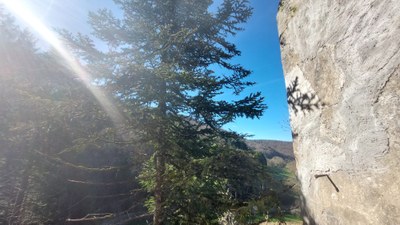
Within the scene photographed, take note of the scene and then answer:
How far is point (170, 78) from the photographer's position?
5926mm

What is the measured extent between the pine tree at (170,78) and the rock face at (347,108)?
10.2ft

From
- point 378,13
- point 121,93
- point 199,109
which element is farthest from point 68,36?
point 378,13

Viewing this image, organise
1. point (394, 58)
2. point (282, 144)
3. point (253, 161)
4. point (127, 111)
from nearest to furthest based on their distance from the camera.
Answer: point (394, 58)
point (253, 161)
point (127, 111)
point (282, 144)

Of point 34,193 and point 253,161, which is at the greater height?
point 253,161

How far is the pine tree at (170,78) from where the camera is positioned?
576 cm

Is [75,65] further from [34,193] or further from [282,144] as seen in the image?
[282,144]

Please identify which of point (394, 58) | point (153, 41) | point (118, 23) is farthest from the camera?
point (118, 23)

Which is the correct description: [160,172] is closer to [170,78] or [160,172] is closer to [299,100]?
[170,78]

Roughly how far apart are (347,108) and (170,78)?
15.7 ft

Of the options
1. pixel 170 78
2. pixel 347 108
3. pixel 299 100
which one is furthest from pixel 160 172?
pixel 347 108

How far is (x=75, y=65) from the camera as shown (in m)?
6.66

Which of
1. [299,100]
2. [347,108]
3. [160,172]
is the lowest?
[160,172]

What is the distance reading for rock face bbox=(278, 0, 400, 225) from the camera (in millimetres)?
1175

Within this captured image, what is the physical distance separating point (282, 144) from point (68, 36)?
8716 centimetres
